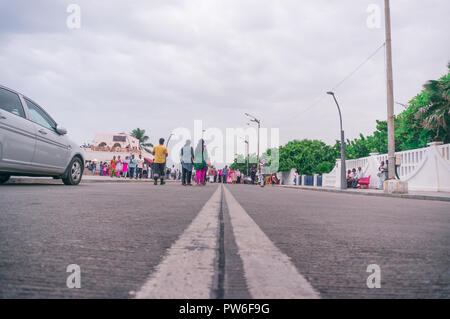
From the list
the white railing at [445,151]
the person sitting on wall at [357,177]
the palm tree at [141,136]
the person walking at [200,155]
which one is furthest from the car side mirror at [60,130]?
the palm tree at [141,136]

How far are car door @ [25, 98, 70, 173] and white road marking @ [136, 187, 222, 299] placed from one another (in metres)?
6.92

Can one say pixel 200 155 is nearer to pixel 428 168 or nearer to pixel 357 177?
pixel 428 168

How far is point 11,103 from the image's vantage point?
736 centimetres

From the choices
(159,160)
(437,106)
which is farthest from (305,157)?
(159,160)

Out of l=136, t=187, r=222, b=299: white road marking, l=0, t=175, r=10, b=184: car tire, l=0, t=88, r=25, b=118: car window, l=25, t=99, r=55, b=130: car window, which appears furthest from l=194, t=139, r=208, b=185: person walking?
l=136, t=187, r=222, b=299: white road marking

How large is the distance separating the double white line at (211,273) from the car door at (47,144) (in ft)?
22.8

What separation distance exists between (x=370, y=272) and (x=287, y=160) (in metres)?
66.9

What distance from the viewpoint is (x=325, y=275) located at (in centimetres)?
144

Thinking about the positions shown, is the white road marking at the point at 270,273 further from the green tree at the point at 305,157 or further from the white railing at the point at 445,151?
the green tree at the point at 305,157

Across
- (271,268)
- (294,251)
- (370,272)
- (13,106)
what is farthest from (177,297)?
(13,106)

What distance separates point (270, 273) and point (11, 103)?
7592 millimetres

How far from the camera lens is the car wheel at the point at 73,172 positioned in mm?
9305

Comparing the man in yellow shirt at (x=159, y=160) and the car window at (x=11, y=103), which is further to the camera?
the man in yellow shirt at (x=159, y=160)
